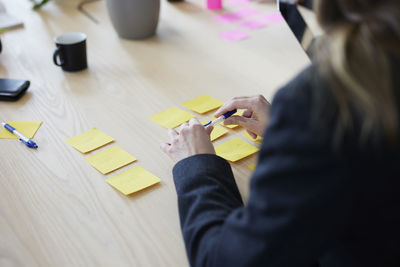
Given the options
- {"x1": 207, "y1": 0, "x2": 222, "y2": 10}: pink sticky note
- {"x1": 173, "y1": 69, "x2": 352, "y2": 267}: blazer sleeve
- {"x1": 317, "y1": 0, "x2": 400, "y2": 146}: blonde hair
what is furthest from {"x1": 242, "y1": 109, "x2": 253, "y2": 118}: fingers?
{"x1": 207, "y1": 0, "x2": 222, "y2": 10}: pink sticky note

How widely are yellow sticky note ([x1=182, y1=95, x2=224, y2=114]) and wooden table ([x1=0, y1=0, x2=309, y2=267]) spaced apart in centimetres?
3

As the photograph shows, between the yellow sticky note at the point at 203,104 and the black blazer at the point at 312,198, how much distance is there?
54 cm

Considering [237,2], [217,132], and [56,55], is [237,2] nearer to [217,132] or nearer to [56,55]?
[56,55]

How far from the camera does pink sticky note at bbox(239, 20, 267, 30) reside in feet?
5.29

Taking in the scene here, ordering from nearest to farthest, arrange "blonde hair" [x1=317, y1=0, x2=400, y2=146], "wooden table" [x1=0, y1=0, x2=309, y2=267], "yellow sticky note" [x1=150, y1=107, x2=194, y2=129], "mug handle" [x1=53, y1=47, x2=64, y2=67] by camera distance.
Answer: "blonde hair" [x1=317, y1=0, x2=400, y2=146]
"wooden table" [x1=0, y1=0, x2=309, y2=267]
"yellow sticky note" [x1=150, y1=107, x2=194, y2=129]
"mug handle" [x1=53, y1=47, x2=64, y2=67]

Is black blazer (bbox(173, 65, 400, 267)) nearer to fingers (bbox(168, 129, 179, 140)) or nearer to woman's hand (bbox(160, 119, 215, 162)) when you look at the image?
woman's hand (bbox(160, 119, 215, 162))

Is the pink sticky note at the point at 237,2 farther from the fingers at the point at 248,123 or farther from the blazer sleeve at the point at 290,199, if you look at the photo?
the blazer sleeve at the point at 290,199

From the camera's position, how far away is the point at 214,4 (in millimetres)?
1763

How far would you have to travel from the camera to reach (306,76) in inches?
19.8

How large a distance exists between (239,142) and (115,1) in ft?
2.44

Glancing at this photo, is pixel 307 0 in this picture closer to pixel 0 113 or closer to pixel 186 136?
pixel 186 136

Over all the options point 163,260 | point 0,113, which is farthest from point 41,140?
point 163,260

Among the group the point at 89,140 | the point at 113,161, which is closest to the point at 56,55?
the point at 89,140

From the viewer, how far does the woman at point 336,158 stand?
47cm
